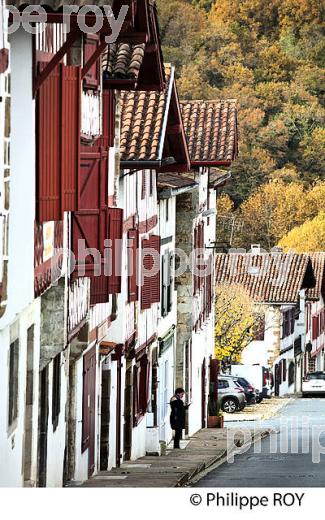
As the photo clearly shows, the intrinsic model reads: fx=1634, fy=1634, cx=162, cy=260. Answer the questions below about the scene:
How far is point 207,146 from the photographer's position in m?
42.0

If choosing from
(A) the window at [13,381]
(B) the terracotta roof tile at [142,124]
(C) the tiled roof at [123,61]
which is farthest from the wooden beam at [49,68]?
(B) the terracotta roof tile at [142,124]

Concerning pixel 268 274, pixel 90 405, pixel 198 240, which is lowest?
pixel 268 274

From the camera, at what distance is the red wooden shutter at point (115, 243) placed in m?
23.4

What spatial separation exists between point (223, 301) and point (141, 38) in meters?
46.1

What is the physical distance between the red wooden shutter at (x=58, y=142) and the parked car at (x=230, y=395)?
36.8 meters

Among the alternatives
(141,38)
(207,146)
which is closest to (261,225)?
(207,146)

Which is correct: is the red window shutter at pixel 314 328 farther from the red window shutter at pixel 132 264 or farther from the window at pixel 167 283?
the red window shutter at pixel 132 264

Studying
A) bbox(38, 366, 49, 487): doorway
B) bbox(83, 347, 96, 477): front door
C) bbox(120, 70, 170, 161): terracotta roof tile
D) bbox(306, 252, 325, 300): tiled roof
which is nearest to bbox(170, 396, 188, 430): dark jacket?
bbox(120, 70, 170, 161): terracotta roof tile

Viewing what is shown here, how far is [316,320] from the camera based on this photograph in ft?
286

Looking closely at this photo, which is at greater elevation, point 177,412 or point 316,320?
point 177,412

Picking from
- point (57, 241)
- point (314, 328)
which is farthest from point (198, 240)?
point (314, 328)

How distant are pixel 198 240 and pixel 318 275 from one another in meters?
47.0

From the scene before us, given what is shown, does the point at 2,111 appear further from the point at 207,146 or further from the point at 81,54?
the point at 207,146

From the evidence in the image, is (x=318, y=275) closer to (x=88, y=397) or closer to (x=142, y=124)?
(x=142, y=124)
